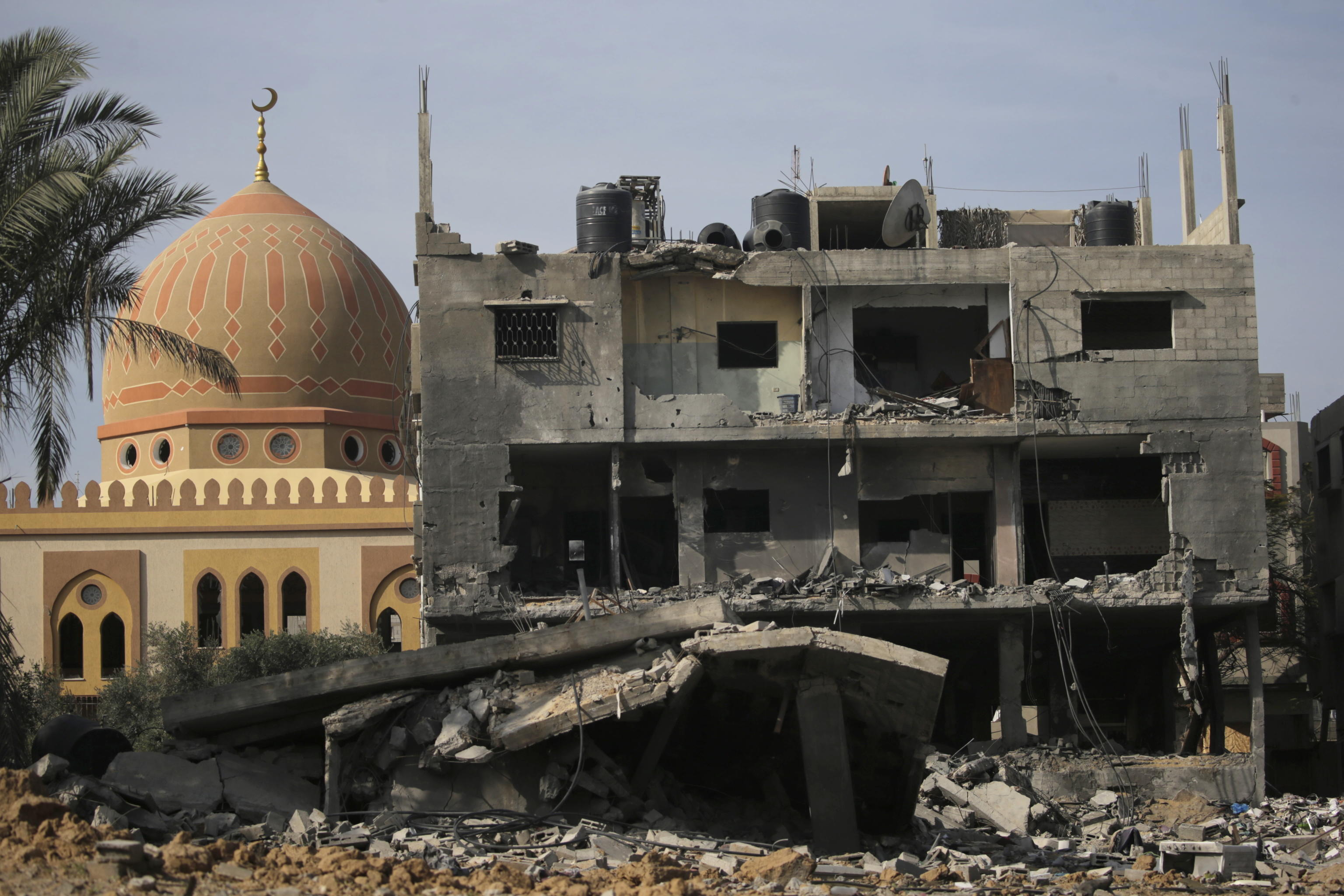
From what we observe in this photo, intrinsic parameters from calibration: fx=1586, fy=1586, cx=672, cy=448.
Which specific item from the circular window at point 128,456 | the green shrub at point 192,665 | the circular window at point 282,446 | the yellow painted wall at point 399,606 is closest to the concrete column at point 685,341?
the green shrub at point 192,665

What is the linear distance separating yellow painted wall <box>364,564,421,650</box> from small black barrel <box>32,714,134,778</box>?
1869cm

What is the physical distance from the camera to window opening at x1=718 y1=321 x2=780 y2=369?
89.7 ft

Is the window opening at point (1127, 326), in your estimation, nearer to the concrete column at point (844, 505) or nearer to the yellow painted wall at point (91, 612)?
the concrete column at point (844, 505)

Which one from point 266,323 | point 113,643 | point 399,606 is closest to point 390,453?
point 266,323

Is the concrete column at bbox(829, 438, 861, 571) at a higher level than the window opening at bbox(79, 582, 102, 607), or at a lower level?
higher

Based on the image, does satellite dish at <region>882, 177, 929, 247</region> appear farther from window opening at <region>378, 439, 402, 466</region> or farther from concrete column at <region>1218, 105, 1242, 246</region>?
window opening at <region>378, 439, 402, 466</region>

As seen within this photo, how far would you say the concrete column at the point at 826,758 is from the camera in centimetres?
1578

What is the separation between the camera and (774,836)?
661 inches

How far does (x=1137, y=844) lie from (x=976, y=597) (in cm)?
718

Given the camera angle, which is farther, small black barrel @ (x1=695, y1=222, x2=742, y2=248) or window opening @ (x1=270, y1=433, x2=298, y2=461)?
window opening @ (x1=270, y1=433, x2=298, y2=461)

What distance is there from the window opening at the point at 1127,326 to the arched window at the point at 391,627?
53.2 feet

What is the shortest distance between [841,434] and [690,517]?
2.82 meters

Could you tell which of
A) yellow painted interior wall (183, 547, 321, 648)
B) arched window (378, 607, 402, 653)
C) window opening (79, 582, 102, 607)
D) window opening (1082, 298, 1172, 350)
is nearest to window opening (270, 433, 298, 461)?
yellow painted interior wall (183, 547, 321, 648)

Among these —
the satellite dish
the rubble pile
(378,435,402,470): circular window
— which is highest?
the satellite dish
